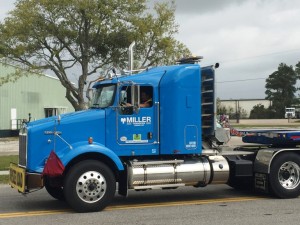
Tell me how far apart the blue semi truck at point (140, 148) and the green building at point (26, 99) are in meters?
29.3

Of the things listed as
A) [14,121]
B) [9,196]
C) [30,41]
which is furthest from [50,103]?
[9,196]

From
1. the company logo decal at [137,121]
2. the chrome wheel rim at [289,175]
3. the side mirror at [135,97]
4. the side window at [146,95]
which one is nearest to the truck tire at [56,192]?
the company logo decal at [137,121]

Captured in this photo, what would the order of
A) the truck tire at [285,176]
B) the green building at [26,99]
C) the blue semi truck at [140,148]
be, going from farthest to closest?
the green building at [26,99] → the truck tire at [285,176] → the blue semi truck at [140,148]

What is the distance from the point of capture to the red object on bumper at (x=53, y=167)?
8461mm

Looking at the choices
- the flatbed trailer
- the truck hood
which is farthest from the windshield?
the flatbed trailer

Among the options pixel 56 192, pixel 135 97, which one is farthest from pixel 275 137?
pixel 56 192

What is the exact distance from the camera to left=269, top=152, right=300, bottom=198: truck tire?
10.2 metres

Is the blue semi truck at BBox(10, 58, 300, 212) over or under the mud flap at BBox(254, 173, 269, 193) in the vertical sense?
over

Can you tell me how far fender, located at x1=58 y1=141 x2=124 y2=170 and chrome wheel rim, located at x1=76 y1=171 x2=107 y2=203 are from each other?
373 millimetres

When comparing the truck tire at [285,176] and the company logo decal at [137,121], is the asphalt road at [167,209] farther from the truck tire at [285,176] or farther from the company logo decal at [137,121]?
the company logo decal at [137,121]

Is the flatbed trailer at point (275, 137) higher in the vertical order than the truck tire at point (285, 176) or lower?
higher

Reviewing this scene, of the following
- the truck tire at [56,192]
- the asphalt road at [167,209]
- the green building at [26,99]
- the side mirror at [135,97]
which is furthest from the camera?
the green building at [26,99]

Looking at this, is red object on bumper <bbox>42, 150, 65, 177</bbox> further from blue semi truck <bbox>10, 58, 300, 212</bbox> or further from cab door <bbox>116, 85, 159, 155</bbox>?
cab door <bbox>116, 85, 159, 155</bbox>

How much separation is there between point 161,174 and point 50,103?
142 ft
